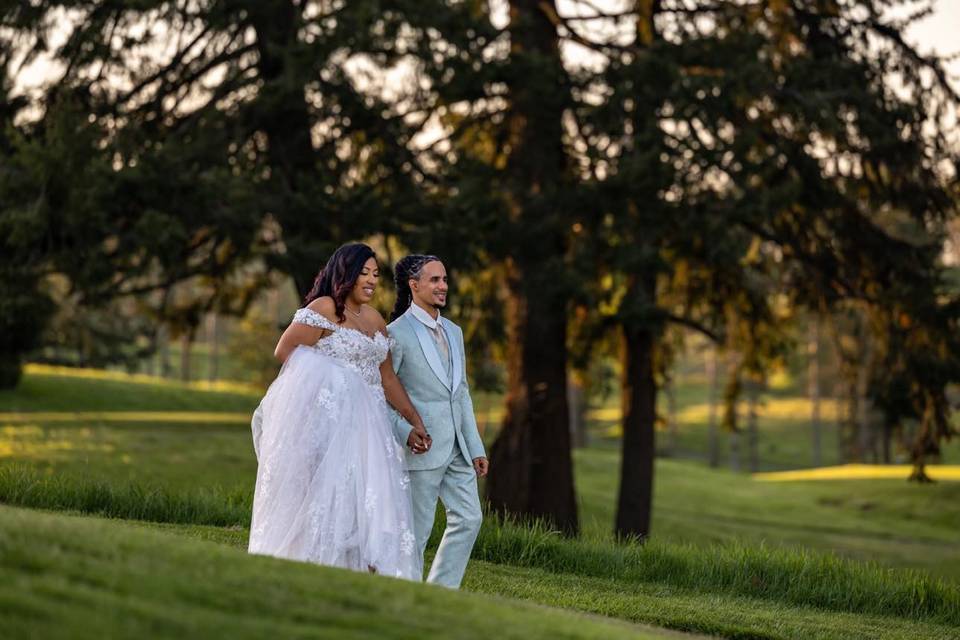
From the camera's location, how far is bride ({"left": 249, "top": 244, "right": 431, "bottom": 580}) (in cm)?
877

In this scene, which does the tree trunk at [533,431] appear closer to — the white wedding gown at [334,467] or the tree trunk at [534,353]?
the tree trunk at [534,353]

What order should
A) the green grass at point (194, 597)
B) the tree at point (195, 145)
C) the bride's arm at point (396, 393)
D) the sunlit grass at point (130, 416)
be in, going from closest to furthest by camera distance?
the green grass at point (194, 597) → the bride's arm at point (396, 393) → the tree at point (195, 145) → the sunlit grass at point (130, 416)

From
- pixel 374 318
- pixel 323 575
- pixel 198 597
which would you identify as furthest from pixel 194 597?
pixel 374 318

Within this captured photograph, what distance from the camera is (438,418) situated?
351 inches

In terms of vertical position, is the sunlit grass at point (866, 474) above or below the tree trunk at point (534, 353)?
below

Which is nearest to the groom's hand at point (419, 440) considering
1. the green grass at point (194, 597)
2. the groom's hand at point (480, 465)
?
the groom's hand at point (480, 465)

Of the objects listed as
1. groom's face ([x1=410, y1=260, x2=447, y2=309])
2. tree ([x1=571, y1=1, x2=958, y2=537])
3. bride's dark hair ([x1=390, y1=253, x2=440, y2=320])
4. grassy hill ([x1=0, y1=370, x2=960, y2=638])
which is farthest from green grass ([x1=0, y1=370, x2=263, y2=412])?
groom's face ([x1=410, y1=260, x2=447, y2=309])

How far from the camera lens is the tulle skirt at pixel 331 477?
28.7 feet

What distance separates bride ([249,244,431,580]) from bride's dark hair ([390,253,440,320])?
20cm

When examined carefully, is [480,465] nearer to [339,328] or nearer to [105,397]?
[339,328]

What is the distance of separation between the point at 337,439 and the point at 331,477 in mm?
231

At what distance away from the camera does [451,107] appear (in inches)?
811

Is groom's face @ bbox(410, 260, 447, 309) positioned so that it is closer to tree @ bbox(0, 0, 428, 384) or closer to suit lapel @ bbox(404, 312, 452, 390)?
suit lapel @ bbox(404, 312, 452, 390)

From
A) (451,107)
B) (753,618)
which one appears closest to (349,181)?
(451,107)
